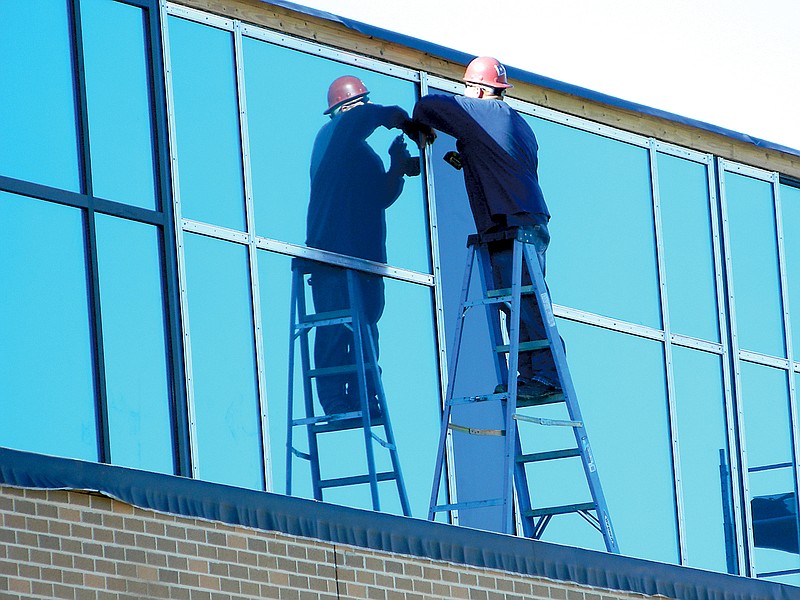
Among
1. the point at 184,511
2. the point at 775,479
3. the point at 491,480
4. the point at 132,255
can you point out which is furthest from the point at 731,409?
the point at 184,511

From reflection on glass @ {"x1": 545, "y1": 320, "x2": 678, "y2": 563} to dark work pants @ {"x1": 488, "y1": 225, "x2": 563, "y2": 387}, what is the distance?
122 centimetres

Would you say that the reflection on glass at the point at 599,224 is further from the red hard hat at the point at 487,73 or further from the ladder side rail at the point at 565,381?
the ladder side rail at the point at 565,381

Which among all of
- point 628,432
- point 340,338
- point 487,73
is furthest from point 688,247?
point 340,338

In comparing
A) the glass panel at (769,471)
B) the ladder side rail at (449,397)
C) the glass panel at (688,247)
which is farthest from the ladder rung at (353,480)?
the glass panel at (769,471)

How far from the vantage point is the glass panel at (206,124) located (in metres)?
12.1

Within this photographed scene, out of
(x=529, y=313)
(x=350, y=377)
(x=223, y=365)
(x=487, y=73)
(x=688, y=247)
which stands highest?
(x=487, y=73)

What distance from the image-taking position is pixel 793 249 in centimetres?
1652

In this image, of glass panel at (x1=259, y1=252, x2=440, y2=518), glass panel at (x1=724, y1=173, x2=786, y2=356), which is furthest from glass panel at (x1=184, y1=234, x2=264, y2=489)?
glass panel at (x1=724, y1=173, x2=786, y2=356)

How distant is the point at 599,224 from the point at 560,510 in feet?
8.72

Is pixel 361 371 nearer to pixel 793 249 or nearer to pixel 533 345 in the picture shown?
pixel 533 345

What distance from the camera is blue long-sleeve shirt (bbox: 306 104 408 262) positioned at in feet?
42.1

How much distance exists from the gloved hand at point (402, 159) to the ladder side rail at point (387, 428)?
4.11ft

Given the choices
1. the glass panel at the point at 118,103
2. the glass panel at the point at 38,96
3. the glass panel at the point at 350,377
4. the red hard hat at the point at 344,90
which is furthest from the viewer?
the red hard hat at the point at 344,90

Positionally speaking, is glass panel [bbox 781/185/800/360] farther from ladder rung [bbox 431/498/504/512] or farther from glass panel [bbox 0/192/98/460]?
glass panel [bbox 0/192/98/460]
